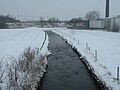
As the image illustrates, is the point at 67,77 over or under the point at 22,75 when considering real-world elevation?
under

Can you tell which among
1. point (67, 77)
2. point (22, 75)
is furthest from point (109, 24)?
point (22, 75)

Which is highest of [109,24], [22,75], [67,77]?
[109,24]

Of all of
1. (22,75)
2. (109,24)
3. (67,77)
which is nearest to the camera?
(22,75)

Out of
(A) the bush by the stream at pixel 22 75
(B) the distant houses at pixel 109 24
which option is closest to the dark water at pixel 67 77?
(A) the bush by the stream at pixel 22 75

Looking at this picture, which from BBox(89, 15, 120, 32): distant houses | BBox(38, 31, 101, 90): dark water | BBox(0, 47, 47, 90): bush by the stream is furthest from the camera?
BBox(89, 15, 120, 32): distant houses

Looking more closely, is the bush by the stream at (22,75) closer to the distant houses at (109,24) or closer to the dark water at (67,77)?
the dark water at (67,77)

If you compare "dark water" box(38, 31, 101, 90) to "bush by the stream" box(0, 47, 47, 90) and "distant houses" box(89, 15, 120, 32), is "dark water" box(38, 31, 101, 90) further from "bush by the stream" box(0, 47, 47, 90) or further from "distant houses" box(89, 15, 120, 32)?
"distant houses" box(89, 15, 120, 32)

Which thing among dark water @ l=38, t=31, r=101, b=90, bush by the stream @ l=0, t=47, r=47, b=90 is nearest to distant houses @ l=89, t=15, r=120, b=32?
dark water @ l=38, t=31, r=101, b=90

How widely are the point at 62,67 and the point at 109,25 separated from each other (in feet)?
249

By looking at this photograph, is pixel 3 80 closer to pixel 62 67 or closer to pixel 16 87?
pixel 16 87

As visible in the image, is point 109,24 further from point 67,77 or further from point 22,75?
point 22,75

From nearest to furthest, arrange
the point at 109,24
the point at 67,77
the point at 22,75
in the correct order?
the point at 22,75 < the point at 67,77 < the point at 109,24

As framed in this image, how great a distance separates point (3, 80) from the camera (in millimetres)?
12242

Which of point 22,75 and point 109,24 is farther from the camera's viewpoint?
point 109,24
